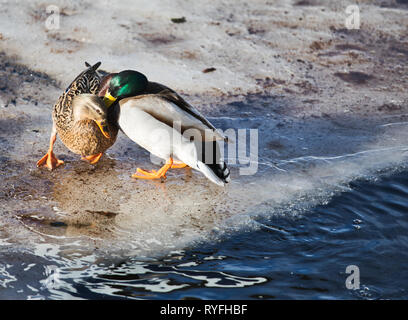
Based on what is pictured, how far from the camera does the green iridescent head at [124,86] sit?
4867mm

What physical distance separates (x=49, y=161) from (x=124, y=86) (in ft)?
2.67

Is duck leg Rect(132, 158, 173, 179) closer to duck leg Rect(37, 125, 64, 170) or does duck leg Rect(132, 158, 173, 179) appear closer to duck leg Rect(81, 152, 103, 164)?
duck leg Rect(81, 152, 103, 164)

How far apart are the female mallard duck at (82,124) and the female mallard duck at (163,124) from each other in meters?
0.13

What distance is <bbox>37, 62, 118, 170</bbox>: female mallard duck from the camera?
189 inches

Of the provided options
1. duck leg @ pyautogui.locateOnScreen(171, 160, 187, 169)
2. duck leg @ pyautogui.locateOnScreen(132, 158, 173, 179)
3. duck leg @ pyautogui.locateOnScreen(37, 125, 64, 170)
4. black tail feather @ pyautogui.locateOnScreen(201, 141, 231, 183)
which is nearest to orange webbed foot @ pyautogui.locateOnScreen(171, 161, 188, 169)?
duck leg @ pyautogui.locateOnScreen(171, 160, 187, 169)

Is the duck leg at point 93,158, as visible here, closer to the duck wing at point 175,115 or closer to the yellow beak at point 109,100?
the yellow beak at point 109,100

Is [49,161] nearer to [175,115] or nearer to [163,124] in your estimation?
[163,124]

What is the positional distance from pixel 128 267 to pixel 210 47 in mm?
3714

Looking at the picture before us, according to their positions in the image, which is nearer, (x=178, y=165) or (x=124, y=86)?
(x=124, y=86)

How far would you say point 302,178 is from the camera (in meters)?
5.17

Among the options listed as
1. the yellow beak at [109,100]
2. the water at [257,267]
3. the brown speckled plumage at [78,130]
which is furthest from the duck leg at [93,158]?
the water at [257,267]

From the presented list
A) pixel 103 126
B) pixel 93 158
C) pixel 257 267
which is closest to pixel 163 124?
pixel 103 126

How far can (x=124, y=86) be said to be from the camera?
4883mm
